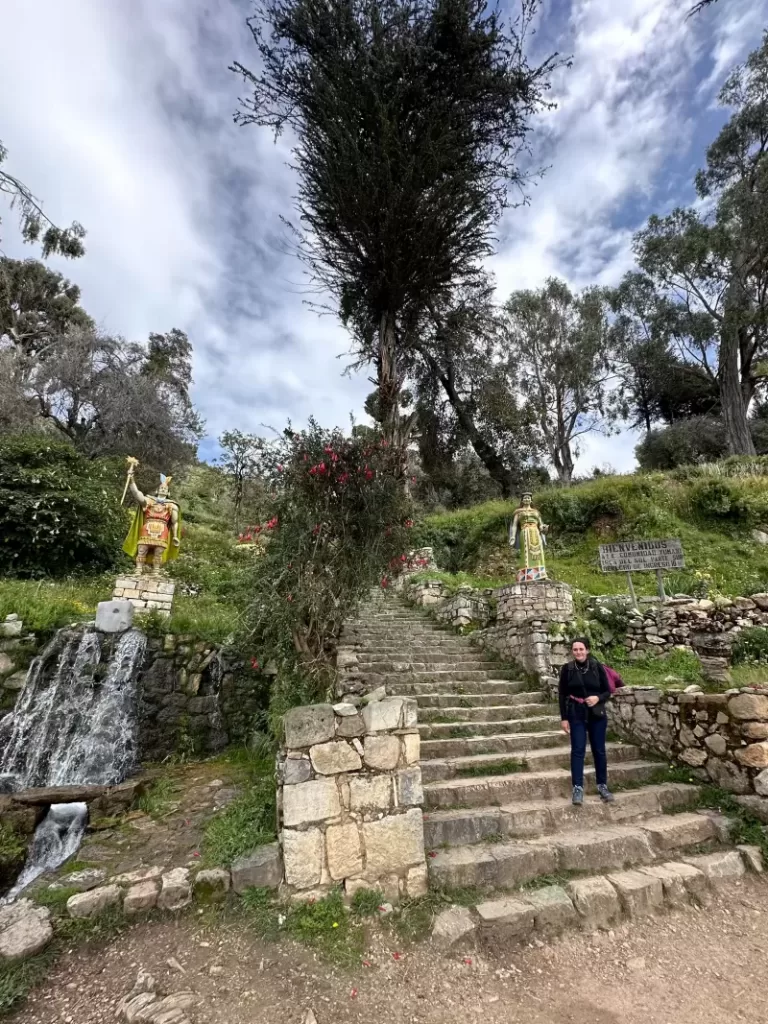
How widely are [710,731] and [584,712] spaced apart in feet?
4.95

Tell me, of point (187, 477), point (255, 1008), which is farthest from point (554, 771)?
point (187, 477)

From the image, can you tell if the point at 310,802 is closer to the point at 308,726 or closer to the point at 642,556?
the point at 308,726

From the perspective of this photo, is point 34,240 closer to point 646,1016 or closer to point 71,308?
point 646,1016

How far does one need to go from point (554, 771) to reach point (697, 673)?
A: 3.13m

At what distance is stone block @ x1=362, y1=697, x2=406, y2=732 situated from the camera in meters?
3.70

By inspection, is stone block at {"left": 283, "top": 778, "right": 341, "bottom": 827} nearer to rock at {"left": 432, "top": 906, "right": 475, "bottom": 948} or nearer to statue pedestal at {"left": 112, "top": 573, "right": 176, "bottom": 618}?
rock at {"left": 432, "top": 906, "right": 475, "bottom": 948}

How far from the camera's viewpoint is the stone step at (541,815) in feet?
13.3

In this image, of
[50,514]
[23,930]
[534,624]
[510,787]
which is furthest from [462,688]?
[50,514]

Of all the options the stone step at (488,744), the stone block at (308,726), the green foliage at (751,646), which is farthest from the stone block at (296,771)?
the green foliage at (751,646)

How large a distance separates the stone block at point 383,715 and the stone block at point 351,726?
0.04 meters

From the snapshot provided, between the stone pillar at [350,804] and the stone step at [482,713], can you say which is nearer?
the stone pillar at [350,804]

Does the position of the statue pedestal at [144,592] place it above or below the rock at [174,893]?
above

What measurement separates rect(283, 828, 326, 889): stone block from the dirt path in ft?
1.23

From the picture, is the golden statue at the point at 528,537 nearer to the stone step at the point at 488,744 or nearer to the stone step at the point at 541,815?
the stone step at the point at 488,744
